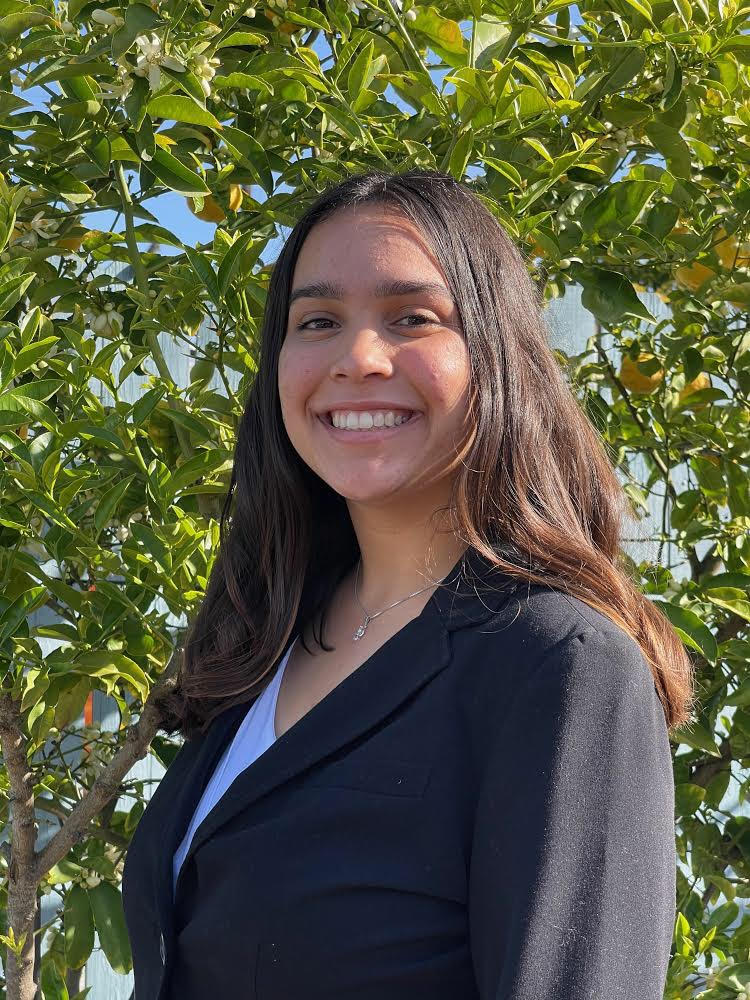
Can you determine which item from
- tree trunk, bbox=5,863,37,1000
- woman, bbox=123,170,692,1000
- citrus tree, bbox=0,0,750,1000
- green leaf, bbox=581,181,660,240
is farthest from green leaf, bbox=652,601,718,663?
tree trunk, bbox=5,863,37,1000

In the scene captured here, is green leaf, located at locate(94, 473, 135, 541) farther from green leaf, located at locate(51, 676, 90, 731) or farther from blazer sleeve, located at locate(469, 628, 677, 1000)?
blazer sleeve, located at locate(469, 628, 677, 1000)

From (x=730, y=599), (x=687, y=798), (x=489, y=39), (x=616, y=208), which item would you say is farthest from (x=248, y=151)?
(x=687, y=798)

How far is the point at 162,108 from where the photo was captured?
56.6 inches

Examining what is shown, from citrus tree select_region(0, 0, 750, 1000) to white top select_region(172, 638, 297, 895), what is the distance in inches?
8.4

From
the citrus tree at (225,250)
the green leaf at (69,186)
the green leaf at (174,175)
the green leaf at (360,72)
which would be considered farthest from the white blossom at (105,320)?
the green leaf at (360,72)

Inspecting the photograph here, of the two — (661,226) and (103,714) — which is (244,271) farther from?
(103,714)

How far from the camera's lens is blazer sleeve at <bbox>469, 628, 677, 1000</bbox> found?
91 centimetres

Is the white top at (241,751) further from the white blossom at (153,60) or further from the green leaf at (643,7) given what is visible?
the green leaf at (643,7)

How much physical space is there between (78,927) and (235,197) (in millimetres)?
1010

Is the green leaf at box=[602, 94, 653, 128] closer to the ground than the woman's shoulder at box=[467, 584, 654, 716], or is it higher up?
higher up

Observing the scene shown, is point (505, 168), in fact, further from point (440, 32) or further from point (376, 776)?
point (376, 776)

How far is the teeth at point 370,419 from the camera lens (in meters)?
1.16

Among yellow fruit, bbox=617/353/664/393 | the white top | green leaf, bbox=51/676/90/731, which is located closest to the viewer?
the white top

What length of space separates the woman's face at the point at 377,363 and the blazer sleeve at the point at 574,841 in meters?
0.27
